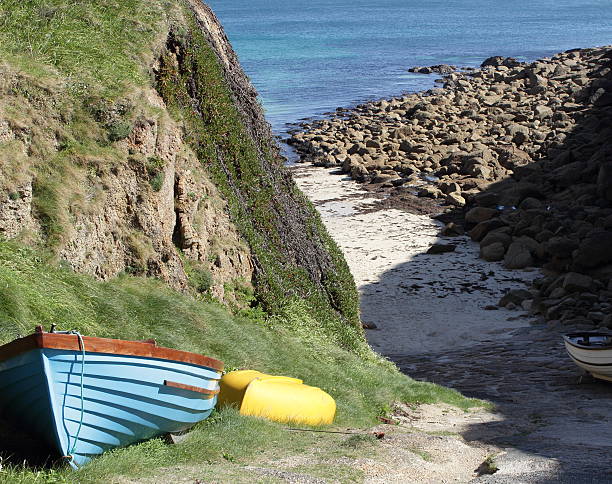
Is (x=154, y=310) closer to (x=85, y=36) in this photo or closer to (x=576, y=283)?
(x=85, y=36)

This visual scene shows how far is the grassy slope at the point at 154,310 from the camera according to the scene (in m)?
9.36

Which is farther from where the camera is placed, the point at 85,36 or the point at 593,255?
the point at 593,255

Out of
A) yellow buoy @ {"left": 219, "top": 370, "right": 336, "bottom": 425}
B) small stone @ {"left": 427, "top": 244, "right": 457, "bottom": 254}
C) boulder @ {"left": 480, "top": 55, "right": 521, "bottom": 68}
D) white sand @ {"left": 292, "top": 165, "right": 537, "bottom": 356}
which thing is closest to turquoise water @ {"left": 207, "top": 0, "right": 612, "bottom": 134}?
boulder @ {"left": 480, "top": 55, "right": 521, "bottom": 68}

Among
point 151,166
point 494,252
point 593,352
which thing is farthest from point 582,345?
point 494,252

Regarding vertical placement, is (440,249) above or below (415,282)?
above

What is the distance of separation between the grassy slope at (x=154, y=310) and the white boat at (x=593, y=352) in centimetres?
365

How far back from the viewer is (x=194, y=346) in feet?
40.0

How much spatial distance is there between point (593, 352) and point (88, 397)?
14.0 meters

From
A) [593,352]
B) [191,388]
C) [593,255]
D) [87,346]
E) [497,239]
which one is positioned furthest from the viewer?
[497,239]

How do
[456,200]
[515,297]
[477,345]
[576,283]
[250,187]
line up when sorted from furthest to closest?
[456,200] < [515,297] < [576,283] < [477,345] < [250,187]

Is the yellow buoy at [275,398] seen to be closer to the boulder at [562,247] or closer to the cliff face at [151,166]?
the cliff face at [151,166]

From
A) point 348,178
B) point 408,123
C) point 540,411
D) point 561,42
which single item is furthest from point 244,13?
point 540,411

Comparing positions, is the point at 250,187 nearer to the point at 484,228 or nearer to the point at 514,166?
the point at 484,228

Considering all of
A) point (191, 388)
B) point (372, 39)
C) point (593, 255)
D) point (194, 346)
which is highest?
point (372, 39)
